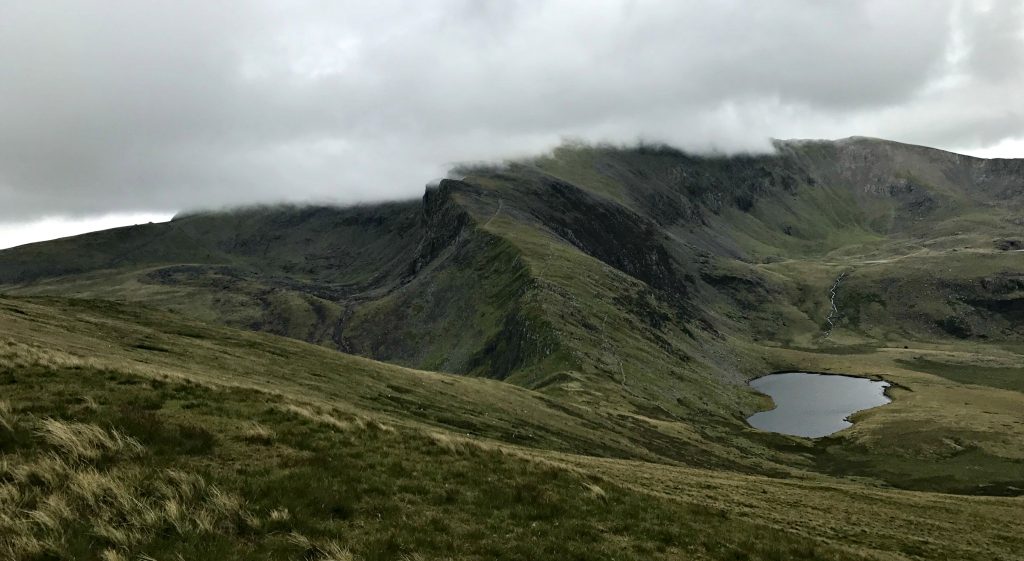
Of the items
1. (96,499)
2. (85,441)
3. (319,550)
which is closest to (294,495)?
(319,550)

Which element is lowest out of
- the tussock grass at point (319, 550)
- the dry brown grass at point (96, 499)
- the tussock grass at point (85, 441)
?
the tussock grass at point (319, 550)

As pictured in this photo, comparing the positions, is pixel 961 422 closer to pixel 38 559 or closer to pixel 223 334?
pixel 223 334

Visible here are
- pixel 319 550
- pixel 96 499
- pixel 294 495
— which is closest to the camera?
pixel 319 550

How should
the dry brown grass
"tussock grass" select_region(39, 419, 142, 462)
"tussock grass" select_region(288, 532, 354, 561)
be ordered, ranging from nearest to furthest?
1. the dry brown grass
2. "tussock grass" select_region(288, 532, 354, 561)
3. "tussock grass" select_region(39, 419, 142, 462)

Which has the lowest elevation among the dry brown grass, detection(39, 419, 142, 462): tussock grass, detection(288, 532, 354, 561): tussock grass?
detection(288, 532, 354, 561): tussock grass

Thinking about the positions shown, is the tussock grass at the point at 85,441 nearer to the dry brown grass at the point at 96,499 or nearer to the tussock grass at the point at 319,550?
the dry brown grass at the point at 96,499

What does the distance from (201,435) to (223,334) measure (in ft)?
223

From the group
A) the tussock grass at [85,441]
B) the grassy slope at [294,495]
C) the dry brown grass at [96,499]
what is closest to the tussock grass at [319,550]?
the grassy slope at [294,495]

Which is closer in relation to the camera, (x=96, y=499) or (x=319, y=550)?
(x=319, y=550)

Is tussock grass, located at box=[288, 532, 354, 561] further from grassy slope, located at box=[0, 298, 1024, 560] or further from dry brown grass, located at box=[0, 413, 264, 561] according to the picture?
dry brown grass, located at box=[0, 413, 264, 561]

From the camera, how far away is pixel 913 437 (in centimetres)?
14475

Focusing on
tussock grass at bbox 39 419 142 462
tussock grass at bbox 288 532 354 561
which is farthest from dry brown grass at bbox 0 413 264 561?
tussock grass at bbox 288 532 354 561

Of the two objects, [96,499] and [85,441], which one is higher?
[85,441]

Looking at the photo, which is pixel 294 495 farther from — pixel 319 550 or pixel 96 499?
pixel 96 499
